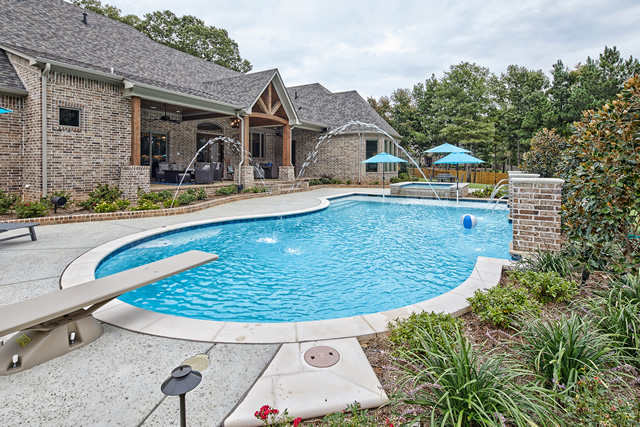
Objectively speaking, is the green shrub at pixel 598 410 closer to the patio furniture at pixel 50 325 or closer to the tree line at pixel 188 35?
the patio furniture at pixel 50 325

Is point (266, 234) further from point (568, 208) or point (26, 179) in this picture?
point (26, 179)

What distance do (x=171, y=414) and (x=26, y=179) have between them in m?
12.1

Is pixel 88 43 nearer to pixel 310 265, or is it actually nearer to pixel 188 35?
pixel 310 265

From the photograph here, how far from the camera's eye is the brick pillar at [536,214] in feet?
17.6

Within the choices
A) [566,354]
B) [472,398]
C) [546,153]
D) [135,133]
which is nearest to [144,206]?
[135,133]

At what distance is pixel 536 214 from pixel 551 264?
1.23 metres

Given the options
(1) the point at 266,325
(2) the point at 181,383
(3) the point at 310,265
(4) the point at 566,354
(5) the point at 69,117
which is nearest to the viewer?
(2) the point at 181,383

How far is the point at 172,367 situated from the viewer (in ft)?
8.66

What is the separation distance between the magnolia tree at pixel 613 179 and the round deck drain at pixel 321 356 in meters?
3.32

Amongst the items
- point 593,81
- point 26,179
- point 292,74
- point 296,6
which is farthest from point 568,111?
point 292,74

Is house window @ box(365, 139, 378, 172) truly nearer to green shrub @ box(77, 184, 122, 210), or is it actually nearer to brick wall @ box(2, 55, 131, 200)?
brick wall @ box(2, 55, 131, 200)

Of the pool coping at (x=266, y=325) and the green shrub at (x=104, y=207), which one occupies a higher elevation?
the green shrub at (x=104, y=207)

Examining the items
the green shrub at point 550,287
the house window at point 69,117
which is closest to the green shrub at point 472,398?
the green shrub at point 550,287

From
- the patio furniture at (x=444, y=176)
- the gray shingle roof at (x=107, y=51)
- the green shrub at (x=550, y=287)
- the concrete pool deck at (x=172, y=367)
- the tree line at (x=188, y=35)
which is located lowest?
the concrete pool deck at (x=172, y=367)
